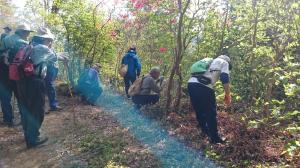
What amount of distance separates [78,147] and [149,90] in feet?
9.53

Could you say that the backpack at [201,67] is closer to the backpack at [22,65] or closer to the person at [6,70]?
the backpack at [22,65]

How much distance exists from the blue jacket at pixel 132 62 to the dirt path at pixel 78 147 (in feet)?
9.12

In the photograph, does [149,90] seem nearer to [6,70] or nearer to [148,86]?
[148,86]

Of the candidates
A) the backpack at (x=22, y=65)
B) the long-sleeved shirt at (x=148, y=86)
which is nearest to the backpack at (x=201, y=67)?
the long-sleeved shirt at (x=148, y=86)

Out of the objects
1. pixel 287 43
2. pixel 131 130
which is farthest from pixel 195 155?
pixel 287 43

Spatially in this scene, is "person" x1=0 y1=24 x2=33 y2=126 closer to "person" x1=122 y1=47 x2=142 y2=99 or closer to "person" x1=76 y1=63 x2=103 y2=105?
"person" x1=76 y1=63 x2=103 y2=105

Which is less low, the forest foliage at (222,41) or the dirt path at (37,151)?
the forest foliage at (222,41)

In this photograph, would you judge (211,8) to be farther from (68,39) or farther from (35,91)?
(68,39)

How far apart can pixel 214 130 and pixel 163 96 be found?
3.77m

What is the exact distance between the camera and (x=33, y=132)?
7.22 m

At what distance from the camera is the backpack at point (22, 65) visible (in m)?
6.93

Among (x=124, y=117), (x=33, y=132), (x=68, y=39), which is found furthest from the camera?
(x=68, y=39)

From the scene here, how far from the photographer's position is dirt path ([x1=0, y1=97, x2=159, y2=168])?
6.22m

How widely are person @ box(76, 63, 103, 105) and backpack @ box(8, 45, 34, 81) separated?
3547 mm
